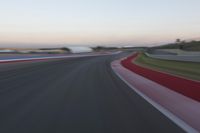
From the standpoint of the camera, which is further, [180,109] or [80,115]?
[180,109]

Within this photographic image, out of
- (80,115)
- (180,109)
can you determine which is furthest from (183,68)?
(80,115)

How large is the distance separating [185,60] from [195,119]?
30.2 metres

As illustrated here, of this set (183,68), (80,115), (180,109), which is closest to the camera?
(80,115)

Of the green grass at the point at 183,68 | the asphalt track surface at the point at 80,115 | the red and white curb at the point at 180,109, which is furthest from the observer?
the green grass at the point at 183,68

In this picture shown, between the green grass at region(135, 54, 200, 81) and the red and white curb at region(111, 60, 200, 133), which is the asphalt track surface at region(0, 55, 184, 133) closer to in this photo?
the red and white curb at region(111, 60, 200, 133)

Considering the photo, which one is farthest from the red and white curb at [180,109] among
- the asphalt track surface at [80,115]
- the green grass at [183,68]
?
the green grass at [183,68]

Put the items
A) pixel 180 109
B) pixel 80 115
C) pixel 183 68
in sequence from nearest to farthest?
1. pixel 80 115
2. pixel 180 109
3. pixel 183 68

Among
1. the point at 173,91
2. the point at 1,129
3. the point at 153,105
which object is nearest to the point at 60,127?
the point at 1,129

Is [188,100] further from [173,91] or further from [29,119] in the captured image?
[29,119]

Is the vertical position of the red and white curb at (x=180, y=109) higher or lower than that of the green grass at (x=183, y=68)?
higher

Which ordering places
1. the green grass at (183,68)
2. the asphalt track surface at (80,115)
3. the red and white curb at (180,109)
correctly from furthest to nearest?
the green grass at (183,68)
the red and white curb at (180,109)
the asphalt track surface at (80,115)

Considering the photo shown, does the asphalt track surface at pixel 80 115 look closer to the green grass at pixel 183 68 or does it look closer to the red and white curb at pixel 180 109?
the red and white curb at pixel 180 109

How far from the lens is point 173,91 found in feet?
49.3

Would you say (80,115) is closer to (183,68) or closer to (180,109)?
(180,109)
